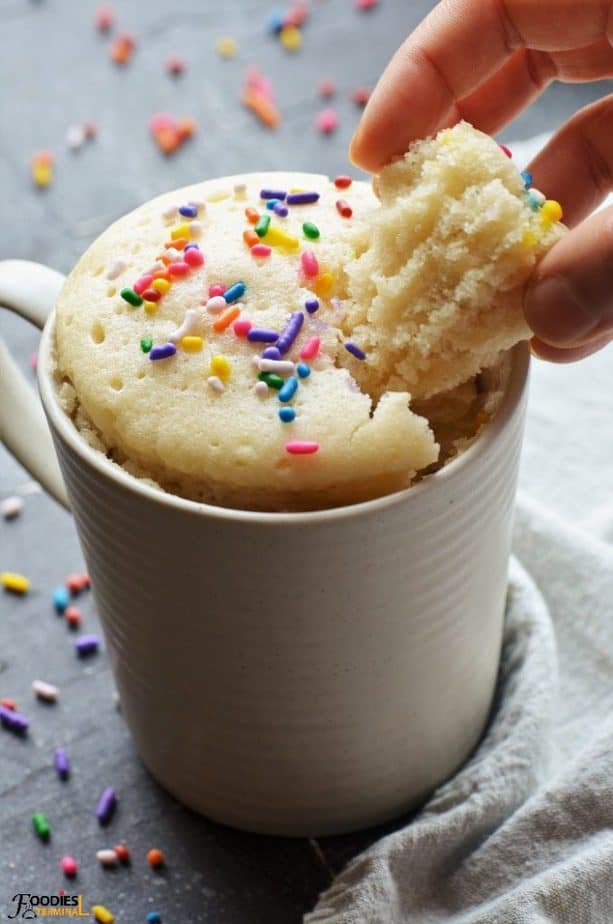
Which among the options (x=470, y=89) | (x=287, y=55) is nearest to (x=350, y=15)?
(x=287, y=55)

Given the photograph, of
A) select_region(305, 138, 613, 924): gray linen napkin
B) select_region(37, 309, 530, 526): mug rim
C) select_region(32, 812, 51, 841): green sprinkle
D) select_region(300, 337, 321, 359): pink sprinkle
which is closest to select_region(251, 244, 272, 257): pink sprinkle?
select_region(300, 337, 321, 359): pink sprinkle

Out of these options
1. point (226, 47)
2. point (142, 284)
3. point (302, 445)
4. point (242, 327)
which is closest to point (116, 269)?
point (142, 284)

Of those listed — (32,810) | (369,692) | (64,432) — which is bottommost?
(32,810)

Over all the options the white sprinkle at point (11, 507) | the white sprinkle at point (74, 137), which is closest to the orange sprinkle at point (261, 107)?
the white sprinkle at point (74, 137)

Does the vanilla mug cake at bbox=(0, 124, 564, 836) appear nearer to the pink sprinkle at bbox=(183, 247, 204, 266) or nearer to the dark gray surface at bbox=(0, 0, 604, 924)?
the pink sprinkle at bbox=(183, 247, 204, 266)

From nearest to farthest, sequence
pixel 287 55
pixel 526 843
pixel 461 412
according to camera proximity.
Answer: pixel 461 412
pixel 526 843
pixel 287 55

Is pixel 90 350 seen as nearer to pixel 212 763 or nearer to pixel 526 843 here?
Result: pixel 212 763

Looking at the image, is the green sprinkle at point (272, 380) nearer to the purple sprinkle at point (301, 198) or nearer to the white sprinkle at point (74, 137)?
the purple sprinkle at point (301, 198)
